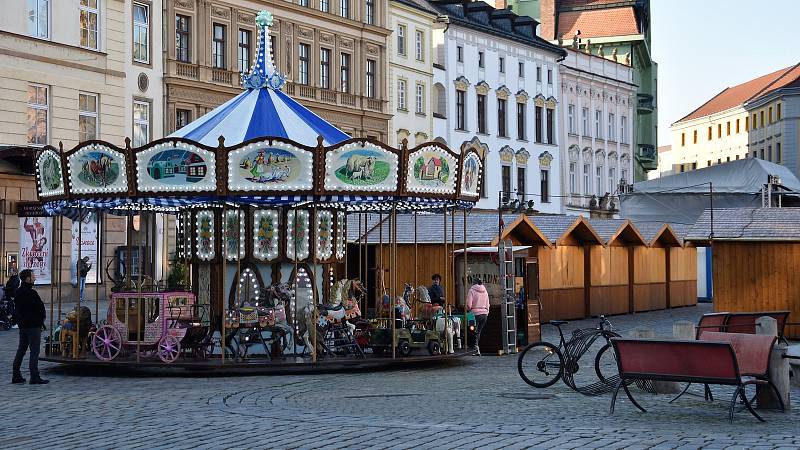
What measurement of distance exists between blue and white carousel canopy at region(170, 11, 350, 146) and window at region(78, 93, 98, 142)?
55.0 feet

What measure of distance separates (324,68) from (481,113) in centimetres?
1469

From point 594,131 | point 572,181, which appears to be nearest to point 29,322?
point 572,181

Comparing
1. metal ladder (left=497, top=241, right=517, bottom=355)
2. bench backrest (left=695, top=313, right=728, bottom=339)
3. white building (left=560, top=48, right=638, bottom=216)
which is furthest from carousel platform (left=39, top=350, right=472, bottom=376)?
white building (left=560, top=48, right=638, bottom=216)

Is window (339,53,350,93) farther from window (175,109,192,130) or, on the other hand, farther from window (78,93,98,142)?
window (78,93,98,142)

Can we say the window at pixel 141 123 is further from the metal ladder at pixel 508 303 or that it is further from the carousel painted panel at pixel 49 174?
the metal ladder at pixel 508 303

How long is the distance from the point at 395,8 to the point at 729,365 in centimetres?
4818

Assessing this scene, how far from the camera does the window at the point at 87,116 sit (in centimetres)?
4381

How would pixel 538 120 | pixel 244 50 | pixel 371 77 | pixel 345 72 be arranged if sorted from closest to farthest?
pixel 244 50, pixel 345 72, pixel 371 77, pixel 538 120

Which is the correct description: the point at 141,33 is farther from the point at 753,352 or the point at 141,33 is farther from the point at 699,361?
the point at 699,361

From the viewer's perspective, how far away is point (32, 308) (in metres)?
21.0

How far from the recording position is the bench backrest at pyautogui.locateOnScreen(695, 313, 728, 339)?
2002 centimetres

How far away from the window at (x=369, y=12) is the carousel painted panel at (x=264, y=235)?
34537 mm

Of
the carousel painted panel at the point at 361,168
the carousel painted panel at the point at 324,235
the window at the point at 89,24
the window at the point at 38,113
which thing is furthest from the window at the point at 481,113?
the carousel painted panel at the point at 361,168

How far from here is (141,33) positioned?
46781mm
